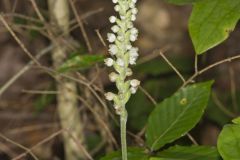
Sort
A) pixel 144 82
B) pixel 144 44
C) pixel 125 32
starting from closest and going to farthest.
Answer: pixel 125 32 → pixel 144 82 → pixel 144 44

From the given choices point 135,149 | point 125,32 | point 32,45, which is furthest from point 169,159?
point 32,45

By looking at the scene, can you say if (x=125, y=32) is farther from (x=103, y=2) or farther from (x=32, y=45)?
(x=103, y=2)

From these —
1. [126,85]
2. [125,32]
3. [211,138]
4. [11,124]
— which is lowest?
[211,138]

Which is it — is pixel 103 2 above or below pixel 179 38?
above

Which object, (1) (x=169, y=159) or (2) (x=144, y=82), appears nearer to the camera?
(1) (x=169, y=159)

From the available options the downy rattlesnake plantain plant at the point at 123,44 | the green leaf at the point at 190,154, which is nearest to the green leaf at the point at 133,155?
the green leaf at the point at 190,154

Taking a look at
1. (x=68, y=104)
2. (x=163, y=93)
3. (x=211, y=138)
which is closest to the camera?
(x=68, y=104)

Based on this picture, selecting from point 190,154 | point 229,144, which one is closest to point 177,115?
point 190,154

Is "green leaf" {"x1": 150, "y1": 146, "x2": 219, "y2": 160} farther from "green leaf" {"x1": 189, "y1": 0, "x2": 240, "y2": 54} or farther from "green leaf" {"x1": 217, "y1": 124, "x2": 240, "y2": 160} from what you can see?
"green leaf" {"x1": 189, "y1": 0, "x2": 240, "y2": 54}
